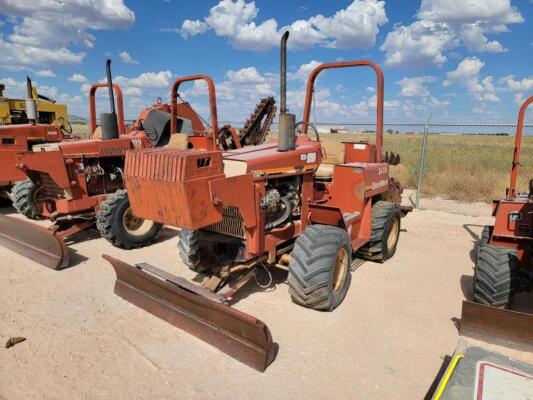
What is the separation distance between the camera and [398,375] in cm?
303

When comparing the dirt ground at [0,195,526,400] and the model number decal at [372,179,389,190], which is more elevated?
the model number decal at [372,179,389,190]

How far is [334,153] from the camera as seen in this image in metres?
5.45

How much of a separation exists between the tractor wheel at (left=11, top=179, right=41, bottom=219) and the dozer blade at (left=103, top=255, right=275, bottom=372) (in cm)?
386

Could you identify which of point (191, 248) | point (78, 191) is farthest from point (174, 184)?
point (78, 191)

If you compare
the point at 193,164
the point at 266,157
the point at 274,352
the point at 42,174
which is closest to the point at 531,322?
the point at 274,352

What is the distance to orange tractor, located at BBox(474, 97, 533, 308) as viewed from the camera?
11.8ft

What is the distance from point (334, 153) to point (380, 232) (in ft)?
4.09

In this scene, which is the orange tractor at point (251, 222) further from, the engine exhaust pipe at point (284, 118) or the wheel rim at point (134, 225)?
the wheel rim at point (134, 225)

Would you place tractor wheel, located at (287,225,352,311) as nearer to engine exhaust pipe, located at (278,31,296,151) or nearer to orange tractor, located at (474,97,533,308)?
engine exhaust pipe, located at (278,31,296,151)

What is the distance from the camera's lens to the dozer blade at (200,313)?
3.02m

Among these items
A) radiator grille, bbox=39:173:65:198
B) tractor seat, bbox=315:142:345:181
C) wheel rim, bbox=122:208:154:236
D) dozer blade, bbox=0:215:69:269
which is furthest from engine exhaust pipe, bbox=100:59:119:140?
tractor seat, bbox=315:142:345:181

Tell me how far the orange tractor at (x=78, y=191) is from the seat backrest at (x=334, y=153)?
163 cm

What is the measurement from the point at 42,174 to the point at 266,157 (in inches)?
179

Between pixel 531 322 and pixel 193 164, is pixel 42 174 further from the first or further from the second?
pixel 531 322
